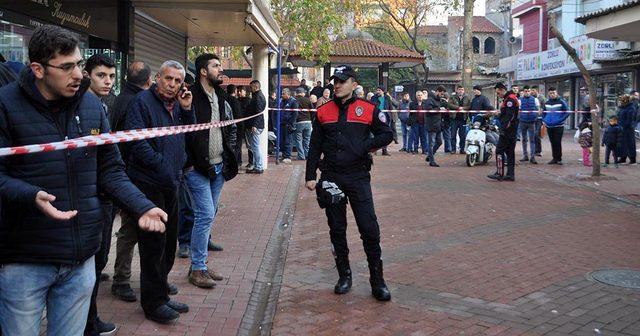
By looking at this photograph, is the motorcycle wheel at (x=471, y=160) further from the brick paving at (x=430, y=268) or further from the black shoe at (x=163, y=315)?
the black shoe at (x=163, y=315)

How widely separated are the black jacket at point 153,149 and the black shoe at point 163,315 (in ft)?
2.89

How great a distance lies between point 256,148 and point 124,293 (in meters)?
9.18

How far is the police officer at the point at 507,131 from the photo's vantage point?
43.9 ft

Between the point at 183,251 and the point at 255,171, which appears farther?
the point at 255,171

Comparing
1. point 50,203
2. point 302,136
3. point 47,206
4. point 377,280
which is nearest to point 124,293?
point 377,280

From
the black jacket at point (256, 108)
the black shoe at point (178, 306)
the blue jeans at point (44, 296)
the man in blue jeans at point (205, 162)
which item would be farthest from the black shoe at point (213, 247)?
the black jacket at point (256, 108)

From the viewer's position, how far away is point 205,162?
594 centimetres

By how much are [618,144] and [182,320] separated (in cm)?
1412

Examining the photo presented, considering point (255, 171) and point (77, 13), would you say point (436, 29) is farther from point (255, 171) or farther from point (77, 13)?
point (77, 13)

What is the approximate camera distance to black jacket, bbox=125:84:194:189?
498 cm

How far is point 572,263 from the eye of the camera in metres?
7.05

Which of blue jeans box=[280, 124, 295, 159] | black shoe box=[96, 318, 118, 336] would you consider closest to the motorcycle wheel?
blue jeans box=[280, 124, 295, 159]

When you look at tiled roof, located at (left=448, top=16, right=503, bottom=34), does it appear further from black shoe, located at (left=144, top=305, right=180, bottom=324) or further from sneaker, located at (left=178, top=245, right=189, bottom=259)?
black shoe, located at (left=144, top=305, right=180, bottom=324)

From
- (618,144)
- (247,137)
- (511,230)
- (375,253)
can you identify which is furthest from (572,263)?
(618,144)
